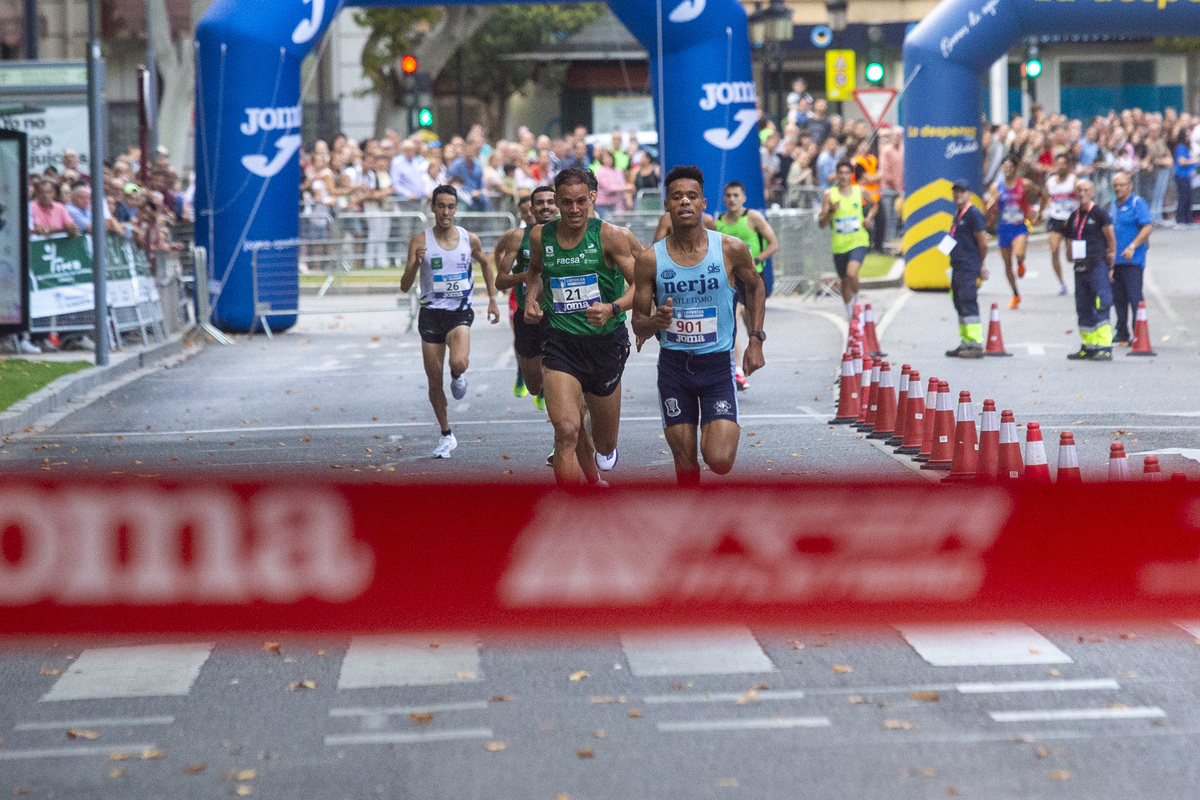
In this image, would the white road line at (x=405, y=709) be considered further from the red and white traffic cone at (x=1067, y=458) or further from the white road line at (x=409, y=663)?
the red and white traffic cone at (x=1067, y=458)

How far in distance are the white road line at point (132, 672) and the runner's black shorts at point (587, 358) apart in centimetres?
272

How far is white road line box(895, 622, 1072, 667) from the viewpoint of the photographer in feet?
21.4

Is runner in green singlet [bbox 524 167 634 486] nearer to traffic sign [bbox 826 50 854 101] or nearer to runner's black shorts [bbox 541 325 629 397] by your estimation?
runner's black shorts [bbox 541 325 629 397]

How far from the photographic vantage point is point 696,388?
28.3 ft

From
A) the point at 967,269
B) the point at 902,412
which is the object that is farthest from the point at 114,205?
the point at 902,412

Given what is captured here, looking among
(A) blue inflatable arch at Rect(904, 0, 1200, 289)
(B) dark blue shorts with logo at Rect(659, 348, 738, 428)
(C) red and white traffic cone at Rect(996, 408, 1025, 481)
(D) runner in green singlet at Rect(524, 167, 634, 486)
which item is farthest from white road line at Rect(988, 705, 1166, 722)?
(A) blue inflatable arch at Rect(904, 0, 1200, 289)

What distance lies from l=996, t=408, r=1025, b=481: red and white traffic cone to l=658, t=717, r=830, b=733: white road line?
4.04 m

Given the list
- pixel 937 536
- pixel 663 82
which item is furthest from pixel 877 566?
pixel 663 82

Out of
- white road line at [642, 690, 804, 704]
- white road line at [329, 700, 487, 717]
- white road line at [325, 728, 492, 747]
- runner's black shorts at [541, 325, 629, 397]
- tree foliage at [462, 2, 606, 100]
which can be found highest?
tree foliage at [462, 2, 606, 100]

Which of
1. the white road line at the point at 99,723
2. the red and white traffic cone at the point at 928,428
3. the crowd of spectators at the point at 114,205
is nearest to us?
the white road line at the point at 99,723

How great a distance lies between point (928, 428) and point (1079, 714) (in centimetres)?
585

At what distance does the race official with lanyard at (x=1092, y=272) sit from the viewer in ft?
58.6

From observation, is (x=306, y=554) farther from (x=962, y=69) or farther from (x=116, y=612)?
(x=962, y=69)

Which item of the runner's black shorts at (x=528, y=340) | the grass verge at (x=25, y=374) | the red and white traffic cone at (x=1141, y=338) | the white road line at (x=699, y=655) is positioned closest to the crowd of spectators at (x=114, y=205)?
the grass verge at (x=25, y=374)
